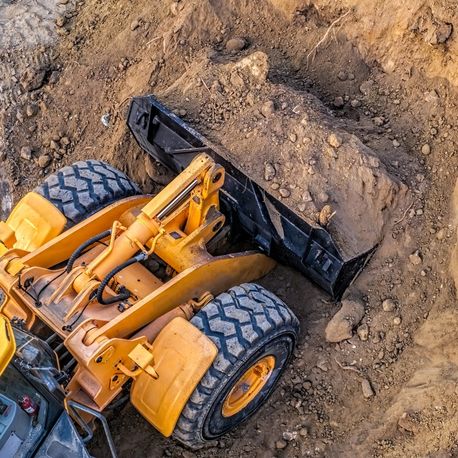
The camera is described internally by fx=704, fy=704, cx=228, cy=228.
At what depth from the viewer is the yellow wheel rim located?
5473 millimetres

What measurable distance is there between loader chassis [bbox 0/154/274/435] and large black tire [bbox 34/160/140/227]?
0.25m

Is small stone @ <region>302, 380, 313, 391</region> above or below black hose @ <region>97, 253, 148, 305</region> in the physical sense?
below

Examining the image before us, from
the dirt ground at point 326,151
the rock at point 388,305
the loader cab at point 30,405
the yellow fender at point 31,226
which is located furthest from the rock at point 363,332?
the yellow fender at point 31,226

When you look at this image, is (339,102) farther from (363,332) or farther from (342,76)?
(363,332)

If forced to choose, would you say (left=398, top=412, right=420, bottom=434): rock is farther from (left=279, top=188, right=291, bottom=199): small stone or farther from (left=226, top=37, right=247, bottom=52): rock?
(left=226, top=37, right=247, bottom=52): rock

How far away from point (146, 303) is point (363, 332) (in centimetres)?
187

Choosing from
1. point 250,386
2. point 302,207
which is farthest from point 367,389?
point 302,207

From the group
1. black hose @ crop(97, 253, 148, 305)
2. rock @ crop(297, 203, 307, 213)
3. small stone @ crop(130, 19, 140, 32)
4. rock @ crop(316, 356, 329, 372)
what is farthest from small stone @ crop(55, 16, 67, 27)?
rock @ crop(316, 356, 329, 372)

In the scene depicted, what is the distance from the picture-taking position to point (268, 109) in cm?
620

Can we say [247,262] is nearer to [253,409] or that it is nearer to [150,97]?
[253,409]

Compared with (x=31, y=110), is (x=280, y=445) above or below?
below

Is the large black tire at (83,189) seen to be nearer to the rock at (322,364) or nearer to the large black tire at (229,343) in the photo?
the large black tire at (229,343)

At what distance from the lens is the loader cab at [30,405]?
3.93 meters

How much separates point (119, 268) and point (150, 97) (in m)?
2.07
